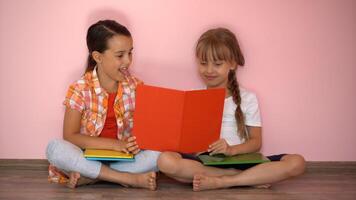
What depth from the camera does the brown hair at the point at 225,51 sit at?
2.27 meters

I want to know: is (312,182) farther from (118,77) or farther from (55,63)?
(55,63)

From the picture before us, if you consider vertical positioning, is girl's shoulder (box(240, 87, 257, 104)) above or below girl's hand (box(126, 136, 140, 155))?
above

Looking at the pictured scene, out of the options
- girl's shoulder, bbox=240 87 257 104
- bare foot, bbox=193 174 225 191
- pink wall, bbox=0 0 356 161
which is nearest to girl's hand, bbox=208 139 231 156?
bare foot, bbox=193 174 225 191

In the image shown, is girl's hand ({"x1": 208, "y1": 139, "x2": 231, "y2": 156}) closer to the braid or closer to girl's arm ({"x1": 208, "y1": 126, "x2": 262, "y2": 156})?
girl's arm ({"x1": 208, "y1": 126, "x2": 262, "y2": 156})

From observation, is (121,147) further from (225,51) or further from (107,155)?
(225,51)

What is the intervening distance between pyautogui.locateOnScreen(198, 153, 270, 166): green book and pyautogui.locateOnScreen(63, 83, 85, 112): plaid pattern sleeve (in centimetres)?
53

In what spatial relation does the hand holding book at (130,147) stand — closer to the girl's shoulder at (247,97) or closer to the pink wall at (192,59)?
the pink wall at (192,59)

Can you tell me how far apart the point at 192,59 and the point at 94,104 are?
53 centimetres

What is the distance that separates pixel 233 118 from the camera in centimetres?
231

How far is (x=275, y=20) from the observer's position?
2438 millimetres

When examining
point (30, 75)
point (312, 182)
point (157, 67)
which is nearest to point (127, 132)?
point (157, 67)

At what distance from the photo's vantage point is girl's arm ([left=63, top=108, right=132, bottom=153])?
206 cm

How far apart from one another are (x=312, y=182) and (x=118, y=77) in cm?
94

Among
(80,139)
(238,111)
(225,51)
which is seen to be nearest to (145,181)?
(80,139)
